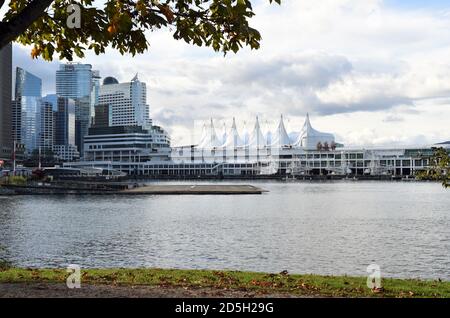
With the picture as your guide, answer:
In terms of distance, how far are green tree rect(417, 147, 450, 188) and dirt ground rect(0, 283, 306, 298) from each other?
7.58 m

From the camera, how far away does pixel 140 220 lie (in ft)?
148

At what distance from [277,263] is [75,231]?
59.1 feet

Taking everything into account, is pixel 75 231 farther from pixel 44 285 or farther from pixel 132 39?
pixel 132 39

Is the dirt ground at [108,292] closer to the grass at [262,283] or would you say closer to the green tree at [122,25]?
the grass at [262,283]

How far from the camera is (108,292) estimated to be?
1071cm

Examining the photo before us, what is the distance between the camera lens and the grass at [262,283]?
38.4 ft

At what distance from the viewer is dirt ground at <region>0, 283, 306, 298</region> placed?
33.7 ft

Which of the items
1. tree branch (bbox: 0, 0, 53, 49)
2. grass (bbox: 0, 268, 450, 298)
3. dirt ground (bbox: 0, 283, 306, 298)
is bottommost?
grass (bbox: 0, 268, 450, 298)

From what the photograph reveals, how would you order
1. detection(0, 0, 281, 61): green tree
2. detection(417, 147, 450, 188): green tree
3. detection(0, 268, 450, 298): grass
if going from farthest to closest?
detection(417, 147, 450, 188): green tree → detection(0, 268, 450, 298): grass → detection(0, 0, 281, 61): green tree

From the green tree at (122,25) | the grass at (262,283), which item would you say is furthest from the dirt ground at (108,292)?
the green tree at (122,25)

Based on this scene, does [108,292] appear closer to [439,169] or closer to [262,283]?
[262,283]

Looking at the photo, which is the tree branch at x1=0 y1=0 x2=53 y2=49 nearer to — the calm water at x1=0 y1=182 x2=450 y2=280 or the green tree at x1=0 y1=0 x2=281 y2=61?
the green tree at x1=0 y1=0 x2=281 y2=61

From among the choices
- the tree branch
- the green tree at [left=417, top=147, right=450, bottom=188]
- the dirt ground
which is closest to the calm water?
the green tree at [left=417, top=147, right=450, bottom=188]

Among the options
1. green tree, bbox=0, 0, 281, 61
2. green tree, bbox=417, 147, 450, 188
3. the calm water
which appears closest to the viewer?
green tree, bbox=0, 0, 281, 61
